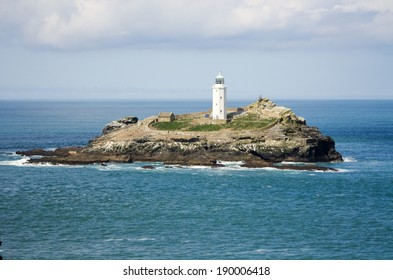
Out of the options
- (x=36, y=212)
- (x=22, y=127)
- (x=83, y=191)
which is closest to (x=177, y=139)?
(x=83, y=191)

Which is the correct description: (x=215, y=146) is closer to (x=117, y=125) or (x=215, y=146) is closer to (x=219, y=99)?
(x=219, y=99)

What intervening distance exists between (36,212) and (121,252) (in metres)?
17.5

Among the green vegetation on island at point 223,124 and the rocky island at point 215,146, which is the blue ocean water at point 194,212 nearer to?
the rocky island at point 215,146

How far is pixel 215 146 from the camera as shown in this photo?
106 m

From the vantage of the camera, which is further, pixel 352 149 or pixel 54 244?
pixel 352 149

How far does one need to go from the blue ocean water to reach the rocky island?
13.1ft

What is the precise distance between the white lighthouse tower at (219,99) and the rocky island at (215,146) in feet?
12.3

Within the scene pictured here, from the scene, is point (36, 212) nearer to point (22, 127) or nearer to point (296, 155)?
point (296, 155)

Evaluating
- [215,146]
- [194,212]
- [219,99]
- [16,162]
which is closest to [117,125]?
[219,99]

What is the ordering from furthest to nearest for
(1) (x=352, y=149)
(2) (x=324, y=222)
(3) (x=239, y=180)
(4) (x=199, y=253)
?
(1) (x=352, y=149), (3) (x=239, y=180), (2) (x=324, y=222), (4) (x=199, y=253)

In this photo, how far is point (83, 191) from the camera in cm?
7919

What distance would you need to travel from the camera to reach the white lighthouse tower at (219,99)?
392ft

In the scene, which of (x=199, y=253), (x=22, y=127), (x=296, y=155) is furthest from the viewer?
(x=22, y=127)

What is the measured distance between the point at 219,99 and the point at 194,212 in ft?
177
